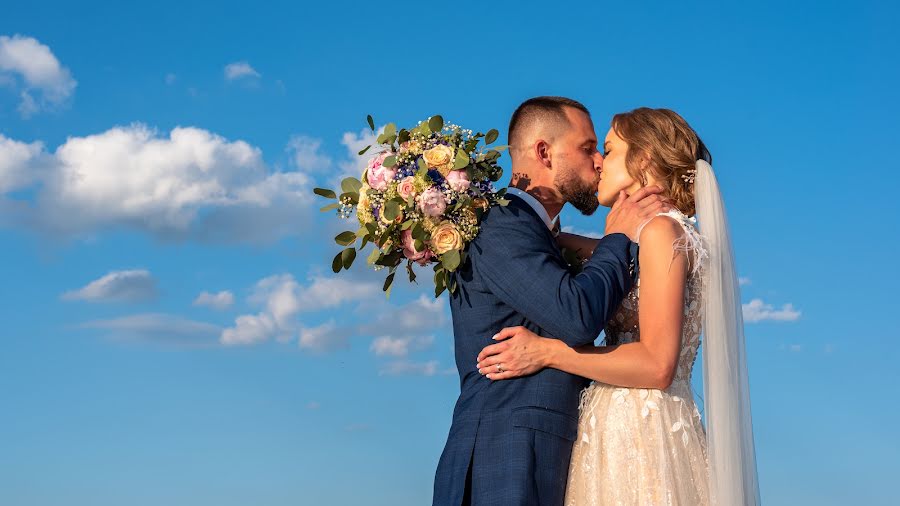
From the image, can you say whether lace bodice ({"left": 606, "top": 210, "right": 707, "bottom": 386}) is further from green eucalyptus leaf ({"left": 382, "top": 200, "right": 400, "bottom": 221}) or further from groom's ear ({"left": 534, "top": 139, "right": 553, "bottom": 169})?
green eucalyptus leaf ({"left": 382, "top": 200, "right": 400, "bottom": 221})

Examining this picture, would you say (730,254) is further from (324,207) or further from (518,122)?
(324,207)

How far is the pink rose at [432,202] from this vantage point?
5.84m

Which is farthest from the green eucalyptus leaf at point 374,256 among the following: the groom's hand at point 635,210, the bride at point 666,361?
the groom's hand at point 635,210

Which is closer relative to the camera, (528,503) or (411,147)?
(528,503)

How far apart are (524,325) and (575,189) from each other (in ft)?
4.56

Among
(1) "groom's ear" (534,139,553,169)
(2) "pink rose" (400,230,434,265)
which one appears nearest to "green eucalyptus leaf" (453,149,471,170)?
(2) "pink rose" (400,230,434,265)

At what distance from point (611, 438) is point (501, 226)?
1.50m

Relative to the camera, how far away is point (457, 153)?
19.9 ft

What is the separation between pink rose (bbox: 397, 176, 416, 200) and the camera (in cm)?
595

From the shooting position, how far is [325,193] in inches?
258

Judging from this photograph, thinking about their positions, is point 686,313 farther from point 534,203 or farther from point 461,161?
point 461,161

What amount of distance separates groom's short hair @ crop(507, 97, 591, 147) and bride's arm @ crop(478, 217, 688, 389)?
1622mm

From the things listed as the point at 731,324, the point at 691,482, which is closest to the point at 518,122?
the point at 731,324

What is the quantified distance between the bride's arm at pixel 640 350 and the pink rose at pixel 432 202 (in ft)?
2.85
